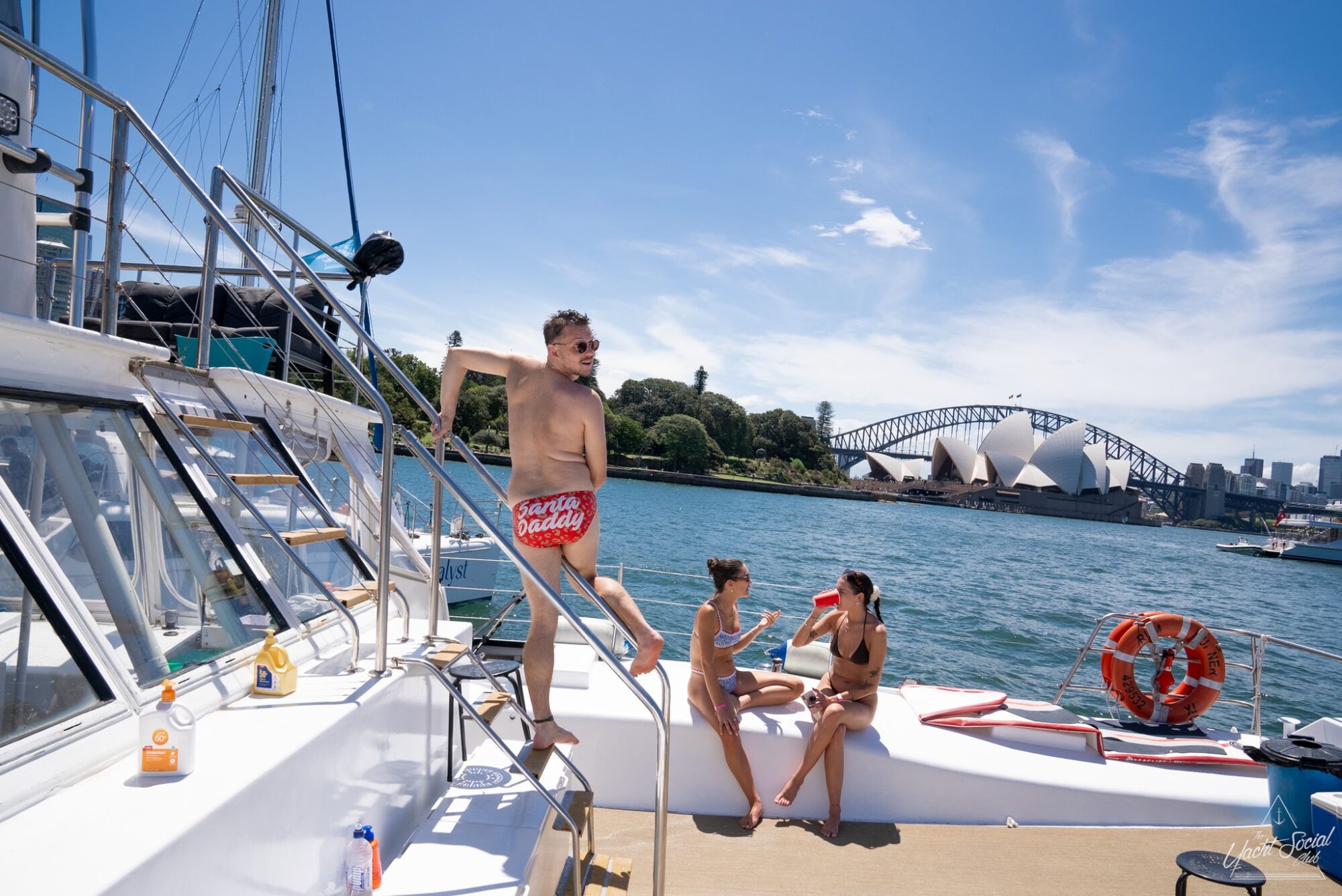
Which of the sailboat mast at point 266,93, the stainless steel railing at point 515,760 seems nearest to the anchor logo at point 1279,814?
the stainless steel railing at point 515,760

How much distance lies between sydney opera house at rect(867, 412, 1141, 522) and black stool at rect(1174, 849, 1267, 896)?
89311mm

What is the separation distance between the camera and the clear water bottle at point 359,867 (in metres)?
2.25

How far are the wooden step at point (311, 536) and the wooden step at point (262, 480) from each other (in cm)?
20

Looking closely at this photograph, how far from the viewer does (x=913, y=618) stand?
57.7 feet

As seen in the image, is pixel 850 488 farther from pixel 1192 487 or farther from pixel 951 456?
pixel 1192 487

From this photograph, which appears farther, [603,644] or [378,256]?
[378,256]

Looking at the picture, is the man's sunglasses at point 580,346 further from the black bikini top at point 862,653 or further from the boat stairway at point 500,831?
the black bikini top at point 862,653

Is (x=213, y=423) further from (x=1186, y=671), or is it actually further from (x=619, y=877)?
(x=1186, y=671)

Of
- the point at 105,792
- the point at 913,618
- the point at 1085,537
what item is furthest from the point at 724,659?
the point at 1085,537

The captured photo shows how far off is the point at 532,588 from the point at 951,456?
9571 cm

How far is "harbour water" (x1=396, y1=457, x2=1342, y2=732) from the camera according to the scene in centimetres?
1338

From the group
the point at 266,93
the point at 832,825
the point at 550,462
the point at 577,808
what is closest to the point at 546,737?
the point at 577,808

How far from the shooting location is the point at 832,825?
4.38 meters

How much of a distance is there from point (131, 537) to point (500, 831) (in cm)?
150
